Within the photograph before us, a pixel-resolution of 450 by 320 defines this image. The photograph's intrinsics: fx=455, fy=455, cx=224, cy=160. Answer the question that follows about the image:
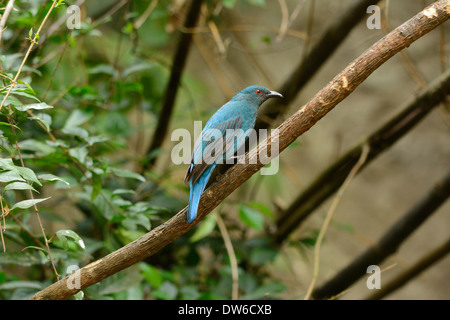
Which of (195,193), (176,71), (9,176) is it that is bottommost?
(9,176)

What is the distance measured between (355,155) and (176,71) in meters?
1.62

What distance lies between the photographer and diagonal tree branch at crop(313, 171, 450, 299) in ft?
11.0

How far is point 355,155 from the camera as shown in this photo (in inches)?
138

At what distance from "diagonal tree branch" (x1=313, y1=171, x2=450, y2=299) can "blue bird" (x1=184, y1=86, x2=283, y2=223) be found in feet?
4.51

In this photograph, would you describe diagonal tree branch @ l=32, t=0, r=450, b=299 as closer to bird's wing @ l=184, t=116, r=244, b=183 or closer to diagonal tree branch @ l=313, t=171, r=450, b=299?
bird's wing @ l=184, t=116, r=244, b=183

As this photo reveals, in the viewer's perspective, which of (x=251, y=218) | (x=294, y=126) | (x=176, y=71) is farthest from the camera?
(x=176, y=71)

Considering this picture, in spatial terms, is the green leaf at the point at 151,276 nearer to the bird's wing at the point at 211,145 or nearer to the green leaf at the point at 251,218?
the green leaf at the point at 251,218

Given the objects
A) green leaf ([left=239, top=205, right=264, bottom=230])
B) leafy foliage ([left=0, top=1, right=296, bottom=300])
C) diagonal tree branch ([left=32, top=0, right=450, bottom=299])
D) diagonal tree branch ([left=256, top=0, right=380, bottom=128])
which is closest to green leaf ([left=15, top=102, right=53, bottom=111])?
leafy foliage ([left=0, top=1, right=296, bottom=300])

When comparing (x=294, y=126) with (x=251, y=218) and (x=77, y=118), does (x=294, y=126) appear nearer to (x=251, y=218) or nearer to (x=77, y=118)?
(x=251, y=218)

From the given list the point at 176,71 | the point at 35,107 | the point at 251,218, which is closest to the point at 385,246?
the point at 251,218

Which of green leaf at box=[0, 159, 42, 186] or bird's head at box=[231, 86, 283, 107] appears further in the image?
bird's head at box=[231, 86, 283, 107]

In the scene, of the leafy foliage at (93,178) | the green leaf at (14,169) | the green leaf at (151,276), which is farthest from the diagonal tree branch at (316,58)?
the green leaf at (14,169)

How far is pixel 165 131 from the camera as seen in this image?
13.5ft
